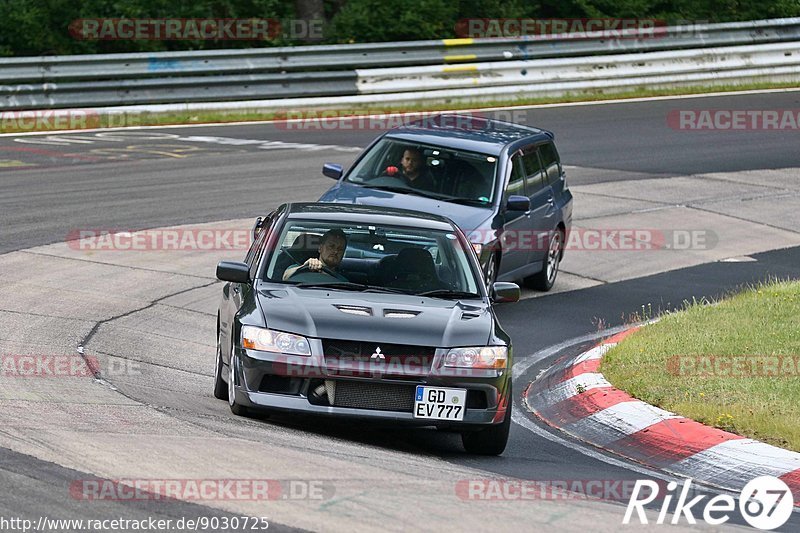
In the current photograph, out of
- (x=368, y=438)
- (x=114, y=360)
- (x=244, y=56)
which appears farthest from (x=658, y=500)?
(x=244, y=56)

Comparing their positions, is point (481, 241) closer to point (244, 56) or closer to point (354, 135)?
point (354, 135)

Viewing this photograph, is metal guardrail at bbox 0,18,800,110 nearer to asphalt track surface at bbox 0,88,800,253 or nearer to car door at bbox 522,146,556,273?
asphalt track surface at bbox 0,88,800,253

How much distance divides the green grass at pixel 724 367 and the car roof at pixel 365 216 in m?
1.86

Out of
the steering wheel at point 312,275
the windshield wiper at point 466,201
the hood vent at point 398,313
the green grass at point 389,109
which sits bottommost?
the green grass at point 389,109

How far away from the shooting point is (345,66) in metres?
28.5

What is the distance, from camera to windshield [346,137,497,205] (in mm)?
14672

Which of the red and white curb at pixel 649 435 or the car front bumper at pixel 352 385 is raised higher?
the car front bumper at pixel 352 385

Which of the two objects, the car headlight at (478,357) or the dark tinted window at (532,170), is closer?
the car headlight at (478,357)

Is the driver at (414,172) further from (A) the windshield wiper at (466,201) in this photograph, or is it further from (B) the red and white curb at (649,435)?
(B) the red and white curb at (649,435)

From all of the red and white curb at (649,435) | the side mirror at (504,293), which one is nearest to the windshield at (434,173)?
the red and white curb at (649,435)

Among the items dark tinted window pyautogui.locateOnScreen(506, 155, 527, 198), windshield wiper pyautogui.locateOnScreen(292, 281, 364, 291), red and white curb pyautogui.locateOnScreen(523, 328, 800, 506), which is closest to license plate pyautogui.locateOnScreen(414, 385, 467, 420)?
windshield wiper pyautogui.locateOnScreen(292, 281, 364, 291)

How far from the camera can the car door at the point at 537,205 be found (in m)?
15.3

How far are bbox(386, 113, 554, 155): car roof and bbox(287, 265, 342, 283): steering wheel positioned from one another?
18.7 ft

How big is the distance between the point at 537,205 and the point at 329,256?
6260 millimetres
